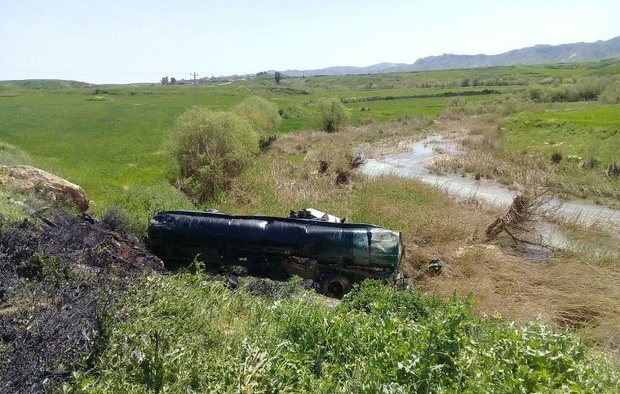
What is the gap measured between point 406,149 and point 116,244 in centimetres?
3061

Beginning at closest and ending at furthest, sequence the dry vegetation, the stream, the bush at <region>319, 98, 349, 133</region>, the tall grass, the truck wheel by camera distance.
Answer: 1. the tall grass
2. the dry vegetation
3. the truck wheel
4. the stream
5. the bush at <region>319, 98, 349, 133</region>

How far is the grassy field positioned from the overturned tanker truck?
1.31 meters

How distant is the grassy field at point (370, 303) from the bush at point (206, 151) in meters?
0.80

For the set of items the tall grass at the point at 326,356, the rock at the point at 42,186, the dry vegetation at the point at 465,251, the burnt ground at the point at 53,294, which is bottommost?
the dry vegetation at the point at 465,251

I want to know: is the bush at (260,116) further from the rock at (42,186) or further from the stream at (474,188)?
the rock at (42,186)

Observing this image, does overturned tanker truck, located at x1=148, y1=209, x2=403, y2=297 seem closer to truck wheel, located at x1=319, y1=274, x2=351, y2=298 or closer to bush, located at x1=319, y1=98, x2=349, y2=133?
truck wheel, located at x1=319, y1=274, x2=351, y2=298

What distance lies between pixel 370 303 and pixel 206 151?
51.7 ft

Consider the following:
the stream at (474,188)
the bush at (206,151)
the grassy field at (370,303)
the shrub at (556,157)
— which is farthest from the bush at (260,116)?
the shrub at (556,157)

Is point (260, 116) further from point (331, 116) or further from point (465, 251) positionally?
point (465, 251)

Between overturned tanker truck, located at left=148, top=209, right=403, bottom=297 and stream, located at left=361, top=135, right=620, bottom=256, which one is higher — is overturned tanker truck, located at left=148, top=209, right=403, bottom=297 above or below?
above

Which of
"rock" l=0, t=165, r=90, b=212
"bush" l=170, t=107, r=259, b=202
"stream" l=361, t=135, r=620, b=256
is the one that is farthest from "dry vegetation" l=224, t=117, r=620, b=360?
"rock" l=0, t=165, r=90, b=212

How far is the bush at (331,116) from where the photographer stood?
151 feet

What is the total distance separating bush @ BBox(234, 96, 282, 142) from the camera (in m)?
34.3

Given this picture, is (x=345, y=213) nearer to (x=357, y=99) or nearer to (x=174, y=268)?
(x=174, y=268)
